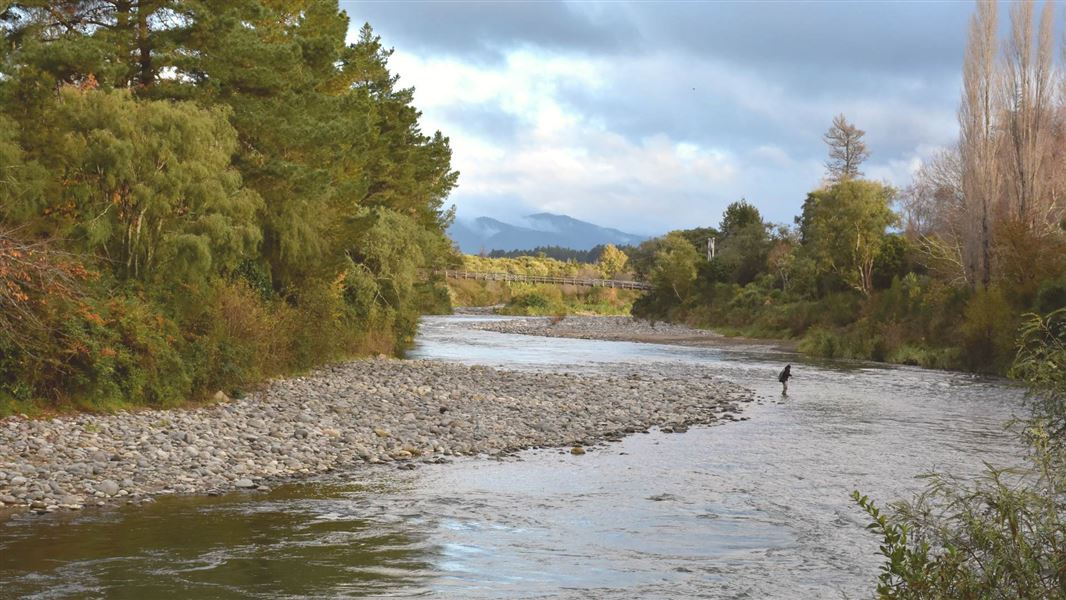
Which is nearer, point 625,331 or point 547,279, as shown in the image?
point 625,331

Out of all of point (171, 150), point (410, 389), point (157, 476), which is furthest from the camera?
point (410, 389)

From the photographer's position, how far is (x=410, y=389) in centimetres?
2453

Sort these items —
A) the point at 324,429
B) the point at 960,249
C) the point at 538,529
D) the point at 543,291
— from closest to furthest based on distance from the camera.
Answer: the point at 538,529
the point at 324,429
the point at 960,249
the point at 543,291

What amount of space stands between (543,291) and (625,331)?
40344mm

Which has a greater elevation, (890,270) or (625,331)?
(890,270)

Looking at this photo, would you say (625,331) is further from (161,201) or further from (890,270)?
(161,201)

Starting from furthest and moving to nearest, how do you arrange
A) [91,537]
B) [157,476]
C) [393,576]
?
[157,476] → [91,537] → [393,576]

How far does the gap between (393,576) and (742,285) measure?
68034mm

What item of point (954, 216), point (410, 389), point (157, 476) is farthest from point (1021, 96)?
point (157, 476)

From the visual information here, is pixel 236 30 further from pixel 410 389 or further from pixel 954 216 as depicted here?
pixel 954 216

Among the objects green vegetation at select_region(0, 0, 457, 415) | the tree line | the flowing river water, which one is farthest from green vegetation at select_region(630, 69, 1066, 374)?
green vegetation at select_region(0, 0, 457, 415)

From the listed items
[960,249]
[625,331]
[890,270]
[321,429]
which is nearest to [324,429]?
[321,429]

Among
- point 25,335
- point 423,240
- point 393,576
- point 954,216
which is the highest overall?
point 954,216

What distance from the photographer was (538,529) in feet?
37.9
